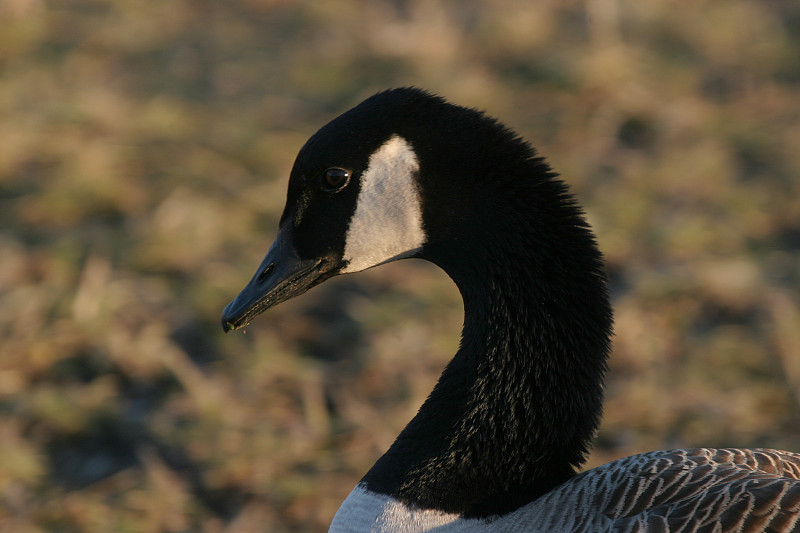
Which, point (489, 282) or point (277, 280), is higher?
point (489, 282)

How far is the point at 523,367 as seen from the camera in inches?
103

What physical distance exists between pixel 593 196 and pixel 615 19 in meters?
2.17

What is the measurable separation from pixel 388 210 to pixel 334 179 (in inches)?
6.7

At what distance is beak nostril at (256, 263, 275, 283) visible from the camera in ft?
9.22

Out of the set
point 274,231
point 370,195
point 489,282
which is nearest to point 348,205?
point 370,195

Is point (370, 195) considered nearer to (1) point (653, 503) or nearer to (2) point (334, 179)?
(2) point (334, 179)

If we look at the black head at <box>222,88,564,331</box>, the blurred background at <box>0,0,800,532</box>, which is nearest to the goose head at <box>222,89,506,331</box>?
the black head at <box>222,88,564,331</box>

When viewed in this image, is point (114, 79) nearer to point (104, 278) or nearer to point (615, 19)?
point (104, 278)

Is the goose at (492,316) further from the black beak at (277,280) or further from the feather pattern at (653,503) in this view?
the black beak at (277,280)

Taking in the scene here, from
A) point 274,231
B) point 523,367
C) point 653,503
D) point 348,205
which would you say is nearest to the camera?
point 653,503

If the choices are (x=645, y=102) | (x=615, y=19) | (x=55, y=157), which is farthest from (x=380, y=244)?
(x=615, y=19)

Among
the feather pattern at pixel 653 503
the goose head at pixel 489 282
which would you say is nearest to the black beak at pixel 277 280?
the goose head at pixel 489 282

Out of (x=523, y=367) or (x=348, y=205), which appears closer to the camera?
(x=523, y=367)

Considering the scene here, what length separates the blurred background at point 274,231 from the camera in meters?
3.80
